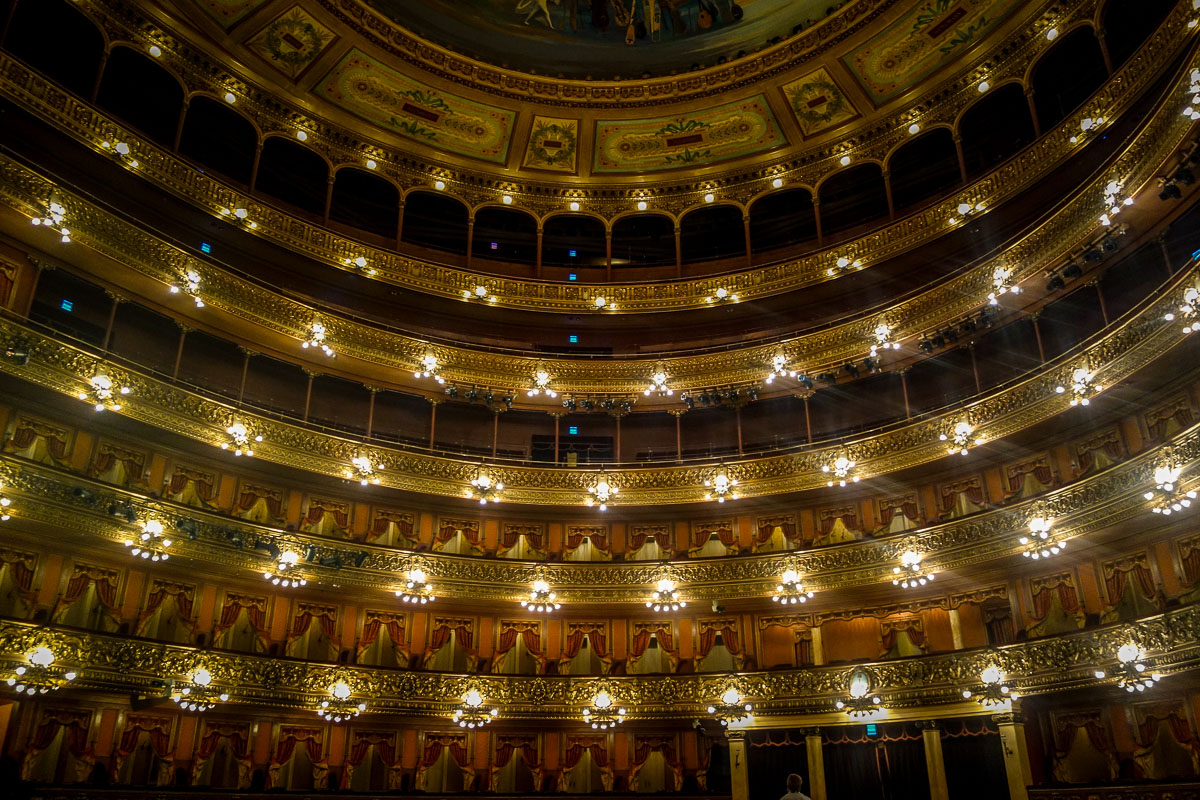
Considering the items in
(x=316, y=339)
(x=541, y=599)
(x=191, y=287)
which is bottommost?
(x=541, y=599)

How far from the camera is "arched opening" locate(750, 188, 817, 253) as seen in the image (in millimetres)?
27453

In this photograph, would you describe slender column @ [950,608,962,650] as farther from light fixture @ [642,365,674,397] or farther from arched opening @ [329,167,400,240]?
arched opening @ [329,167,400,240]

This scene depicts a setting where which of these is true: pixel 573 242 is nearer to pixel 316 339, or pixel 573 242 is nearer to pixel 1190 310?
pixel 316 339

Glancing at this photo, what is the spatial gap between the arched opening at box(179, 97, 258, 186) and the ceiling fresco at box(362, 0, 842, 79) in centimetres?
531

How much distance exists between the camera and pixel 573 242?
28.7m

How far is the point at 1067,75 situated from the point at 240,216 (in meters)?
21.9

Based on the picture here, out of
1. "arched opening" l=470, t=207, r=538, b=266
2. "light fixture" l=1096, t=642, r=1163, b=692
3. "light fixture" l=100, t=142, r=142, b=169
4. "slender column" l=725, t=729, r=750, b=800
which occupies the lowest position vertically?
"slender column" l=725, t=729, r=750, b=800

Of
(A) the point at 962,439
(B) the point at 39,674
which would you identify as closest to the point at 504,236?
(A) the point at 962,439

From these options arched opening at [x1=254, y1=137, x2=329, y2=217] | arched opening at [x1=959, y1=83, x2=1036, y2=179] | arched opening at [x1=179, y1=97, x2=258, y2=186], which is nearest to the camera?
arched opening at [x1=959, y1=83, x2=1036, y2=179]

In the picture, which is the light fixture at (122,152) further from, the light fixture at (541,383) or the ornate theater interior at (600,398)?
the light fixture at (541,383)

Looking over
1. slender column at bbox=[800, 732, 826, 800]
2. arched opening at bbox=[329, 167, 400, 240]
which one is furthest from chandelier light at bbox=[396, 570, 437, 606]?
arched opening at bbox=[329, 167, 400, 240]

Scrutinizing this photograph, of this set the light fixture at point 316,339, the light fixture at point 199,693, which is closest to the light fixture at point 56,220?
the light fixture at point 316,339

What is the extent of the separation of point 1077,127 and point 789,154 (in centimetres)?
843

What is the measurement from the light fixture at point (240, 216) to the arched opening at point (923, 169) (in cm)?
1762
